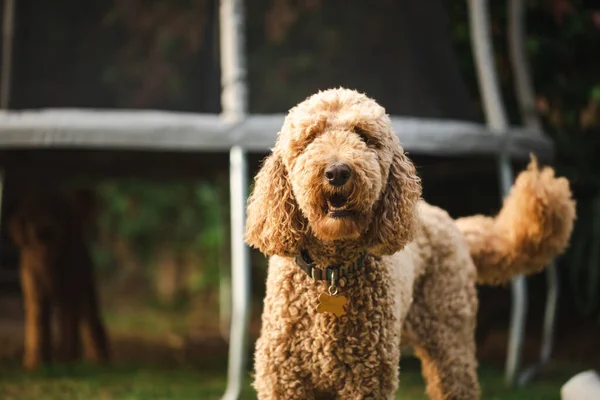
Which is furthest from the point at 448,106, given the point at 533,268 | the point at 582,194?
the point at 533,268

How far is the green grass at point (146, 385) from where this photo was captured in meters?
4.17

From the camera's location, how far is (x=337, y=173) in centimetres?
206

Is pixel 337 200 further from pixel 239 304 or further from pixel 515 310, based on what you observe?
pixel 515 310

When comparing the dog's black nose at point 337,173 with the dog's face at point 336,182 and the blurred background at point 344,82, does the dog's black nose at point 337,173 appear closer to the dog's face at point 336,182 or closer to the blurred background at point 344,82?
the dog's face at point 336,182

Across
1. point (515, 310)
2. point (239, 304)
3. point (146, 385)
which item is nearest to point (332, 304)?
point (239, 304)

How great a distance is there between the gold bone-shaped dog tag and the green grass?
1718 millimetres

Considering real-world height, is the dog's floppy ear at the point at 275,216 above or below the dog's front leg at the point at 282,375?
above

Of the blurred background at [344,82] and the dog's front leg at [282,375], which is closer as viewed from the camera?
the dog's front leg at [282,375]

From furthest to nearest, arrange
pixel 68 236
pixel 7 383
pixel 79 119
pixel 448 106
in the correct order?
pixel 68 236 < pixel 448 106 < pixel 7 383 < pixel 79 119

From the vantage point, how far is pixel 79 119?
4.04 metres

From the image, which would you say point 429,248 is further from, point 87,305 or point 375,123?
point 87,305

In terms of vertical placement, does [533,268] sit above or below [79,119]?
below

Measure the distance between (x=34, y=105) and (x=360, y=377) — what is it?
3.01m

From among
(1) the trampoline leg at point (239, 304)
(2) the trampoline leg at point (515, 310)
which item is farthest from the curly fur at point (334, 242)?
(2) the trampoline leg at point (515, 310)
